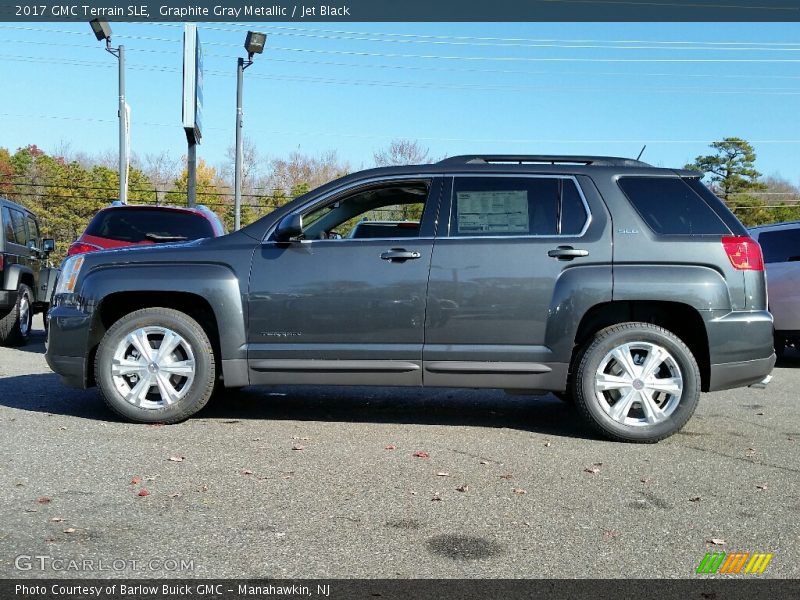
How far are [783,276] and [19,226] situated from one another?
1069 cm

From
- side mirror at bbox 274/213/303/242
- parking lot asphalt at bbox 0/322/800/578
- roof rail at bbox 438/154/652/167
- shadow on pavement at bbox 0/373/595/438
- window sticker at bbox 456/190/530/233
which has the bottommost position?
shadow on pavement at bbox 0/373/595/438

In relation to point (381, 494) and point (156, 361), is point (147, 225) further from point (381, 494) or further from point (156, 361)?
point (381, 494)

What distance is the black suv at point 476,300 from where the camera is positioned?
5543 millimetres

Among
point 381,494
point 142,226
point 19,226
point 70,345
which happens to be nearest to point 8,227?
point 19,226

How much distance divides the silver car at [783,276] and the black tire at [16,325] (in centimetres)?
1012

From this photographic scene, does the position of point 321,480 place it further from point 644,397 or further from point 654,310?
point 654,310

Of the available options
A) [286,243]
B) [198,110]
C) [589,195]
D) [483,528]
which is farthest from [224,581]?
[198,110]

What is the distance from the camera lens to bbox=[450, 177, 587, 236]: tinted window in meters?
5.70

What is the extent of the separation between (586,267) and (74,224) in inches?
1900

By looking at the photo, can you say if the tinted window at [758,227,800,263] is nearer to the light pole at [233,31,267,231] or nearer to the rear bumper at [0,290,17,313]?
the rear bumper at [0,290,17,313]

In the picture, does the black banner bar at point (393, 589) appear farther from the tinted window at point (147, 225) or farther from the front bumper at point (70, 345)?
the tinted window at point (147, 225)

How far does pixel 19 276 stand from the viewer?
36.1ft

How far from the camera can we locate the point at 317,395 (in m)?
7.28

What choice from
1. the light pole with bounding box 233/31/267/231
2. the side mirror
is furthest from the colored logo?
the light pole with bounding box 233/31/267/231
